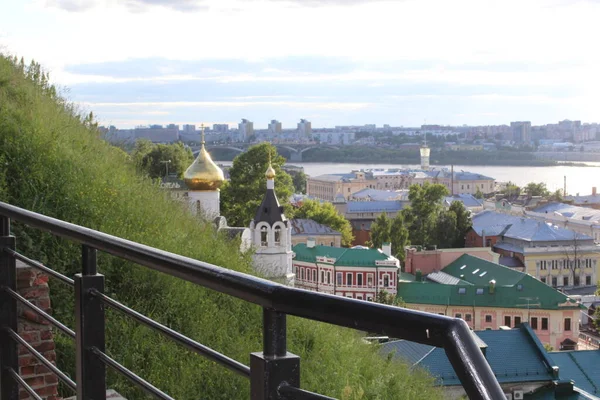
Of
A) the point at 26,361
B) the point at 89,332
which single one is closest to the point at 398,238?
the point at 26,361

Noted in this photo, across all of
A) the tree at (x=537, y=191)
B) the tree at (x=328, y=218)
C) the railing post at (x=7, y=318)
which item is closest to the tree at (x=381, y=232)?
the tree at (x=328, y=218)

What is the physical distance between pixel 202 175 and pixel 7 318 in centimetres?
1483

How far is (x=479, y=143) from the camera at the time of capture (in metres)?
143

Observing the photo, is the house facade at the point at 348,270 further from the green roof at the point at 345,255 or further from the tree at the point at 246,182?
the tree at the point at 246,182

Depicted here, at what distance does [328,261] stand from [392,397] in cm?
2027

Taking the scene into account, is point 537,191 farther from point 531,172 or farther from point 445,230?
point 531,172

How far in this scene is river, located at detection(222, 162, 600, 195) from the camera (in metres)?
100

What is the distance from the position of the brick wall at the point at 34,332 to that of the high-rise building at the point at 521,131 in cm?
15163

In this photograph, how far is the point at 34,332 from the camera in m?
2.62

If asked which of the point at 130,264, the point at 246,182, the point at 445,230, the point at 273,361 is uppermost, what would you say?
the point at 273,361

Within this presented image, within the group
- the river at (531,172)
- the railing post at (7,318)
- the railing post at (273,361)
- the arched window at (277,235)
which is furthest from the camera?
the river at (531,172)

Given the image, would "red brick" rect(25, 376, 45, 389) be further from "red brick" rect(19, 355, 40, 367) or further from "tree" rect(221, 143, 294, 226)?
"tree" rect(221, 143, 294, 226)

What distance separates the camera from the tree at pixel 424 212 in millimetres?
36281

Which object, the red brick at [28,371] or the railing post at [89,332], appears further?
the red brick at [28,371]
